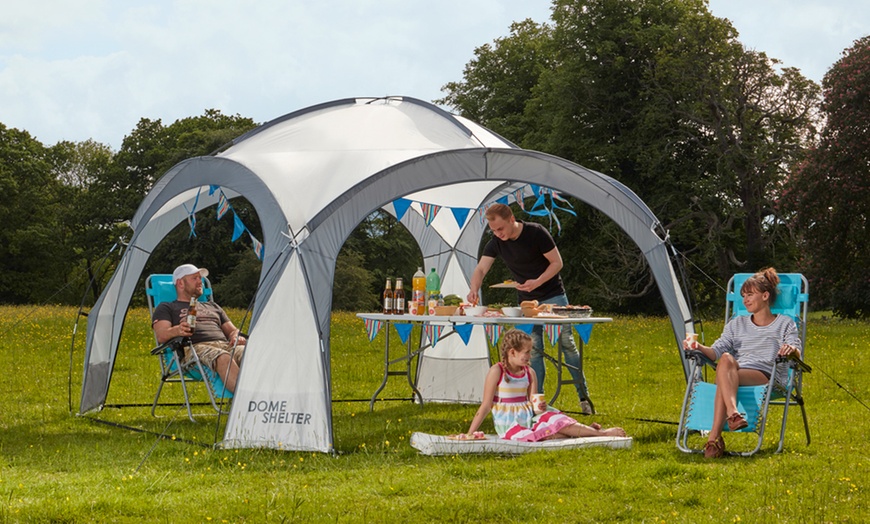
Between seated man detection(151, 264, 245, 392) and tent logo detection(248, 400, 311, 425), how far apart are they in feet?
3.25

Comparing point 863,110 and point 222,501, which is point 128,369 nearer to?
point 222,501

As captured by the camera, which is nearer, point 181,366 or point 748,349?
point 748,349

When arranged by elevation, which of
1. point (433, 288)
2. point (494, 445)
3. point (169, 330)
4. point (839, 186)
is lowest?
point (494, 445)

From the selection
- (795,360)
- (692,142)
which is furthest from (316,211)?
(692,142)

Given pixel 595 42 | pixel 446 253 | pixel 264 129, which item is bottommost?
pixel 446 253

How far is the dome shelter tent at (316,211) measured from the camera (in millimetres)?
6457

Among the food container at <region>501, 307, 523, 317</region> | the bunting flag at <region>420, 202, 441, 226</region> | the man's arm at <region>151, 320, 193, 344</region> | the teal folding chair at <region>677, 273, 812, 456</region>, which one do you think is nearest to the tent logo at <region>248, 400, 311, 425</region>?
the man's arm at <region>151, 320, 193, 344</region>

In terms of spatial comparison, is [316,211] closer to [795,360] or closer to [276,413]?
[276,413]

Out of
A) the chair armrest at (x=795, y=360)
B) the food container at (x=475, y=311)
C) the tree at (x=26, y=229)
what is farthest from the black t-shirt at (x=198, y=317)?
the tree at (x=26, y=229)

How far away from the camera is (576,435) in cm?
623

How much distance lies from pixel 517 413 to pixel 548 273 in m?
1.60

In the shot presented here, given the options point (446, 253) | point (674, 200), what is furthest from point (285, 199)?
point (674, 200)

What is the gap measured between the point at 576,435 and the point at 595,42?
18.1m

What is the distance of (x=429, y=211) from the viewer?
969 cm
